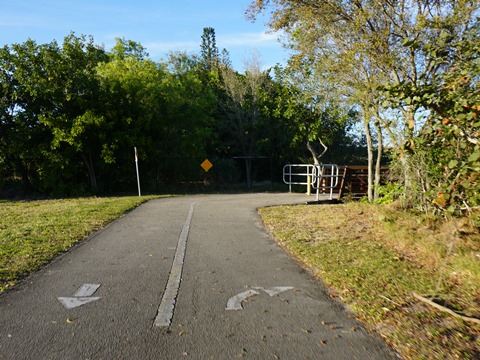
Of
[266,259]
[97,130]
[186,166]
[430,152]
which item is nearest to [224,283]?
[266,259]

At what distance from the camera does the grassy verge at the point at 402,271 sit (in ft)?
12.0

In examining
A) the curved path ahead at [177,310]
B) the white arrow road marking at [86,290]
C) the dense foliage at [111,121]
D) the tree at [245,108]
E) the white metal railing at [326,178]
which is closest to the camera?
the curved path ahead at [177,310]

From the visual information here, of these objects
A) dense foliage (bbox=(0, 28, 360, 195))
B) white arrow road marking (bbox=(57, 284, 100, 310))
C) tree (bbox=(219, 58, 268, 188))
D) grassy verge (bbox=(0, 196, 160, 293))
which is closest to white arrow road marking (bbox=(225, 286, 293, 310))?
white arrow road marking (bbox=(57, 284, 100, 310))

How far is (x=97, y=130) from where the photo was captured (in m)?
21.8

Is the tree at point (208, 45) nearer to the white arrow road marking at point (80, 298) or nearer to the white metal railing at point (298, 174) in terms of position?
the white metal railing at point (298, 174)

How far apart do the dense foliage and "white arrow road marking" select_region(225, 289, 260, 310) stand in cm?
1744

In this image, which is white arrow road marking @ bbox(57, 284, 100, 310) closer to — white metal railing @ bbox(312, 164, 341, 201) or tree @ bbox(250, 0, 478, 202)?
tree @ bbox(250, 0, 478, 202)

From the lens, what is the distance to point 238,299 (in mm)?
4730

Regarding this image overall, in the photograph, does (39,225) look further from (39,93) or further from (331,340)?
(39,93)

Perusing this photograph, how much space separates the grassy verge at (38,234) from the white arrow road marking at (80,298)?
95cm

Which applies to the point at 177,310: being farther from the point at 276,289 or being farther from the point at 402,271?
the point at 402,271

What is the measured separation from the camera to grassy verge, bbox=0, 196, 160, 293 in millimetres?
6116

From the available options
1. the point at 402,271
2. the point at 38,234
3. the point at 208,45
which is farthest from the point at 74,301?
the point at 208,45

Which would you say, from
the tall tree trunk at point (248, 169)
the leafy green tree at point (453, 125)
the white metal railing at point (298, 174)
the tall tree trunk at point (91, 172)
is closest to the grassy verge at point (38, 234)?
the leafy green tree at point (453, 125)
